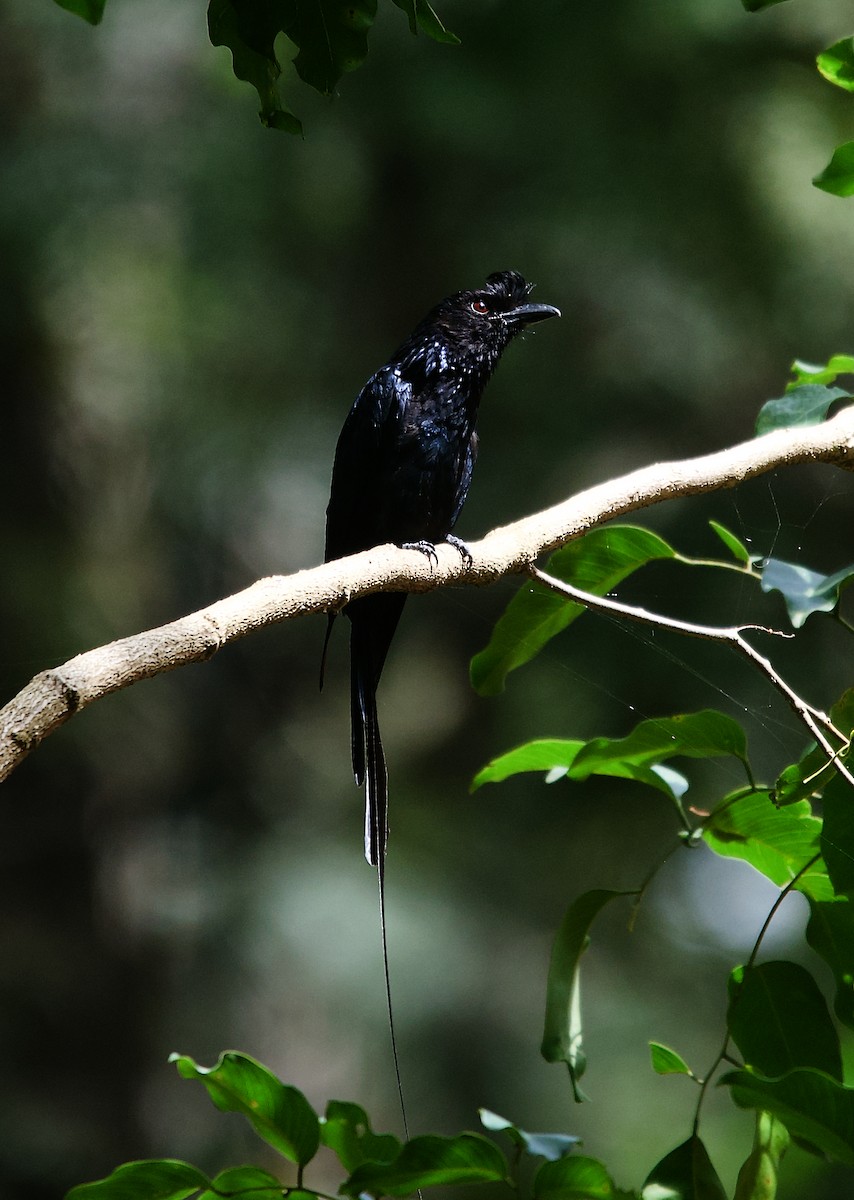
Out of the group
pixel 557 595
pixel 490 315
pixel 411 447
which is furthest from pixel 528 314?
pixel 557 595

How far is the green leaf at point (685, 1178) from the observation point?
1.12m

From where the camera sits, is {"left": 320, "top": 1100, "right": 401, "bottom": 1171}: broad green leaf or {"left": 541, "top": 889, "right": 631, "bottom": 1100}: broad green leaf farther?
{"left": 541, "top": 889, "right": 631, "bottom": 1100}: broad green leaf

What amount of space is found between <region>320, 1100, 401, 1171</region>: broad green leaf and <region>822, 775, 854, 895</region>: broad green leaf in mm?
474

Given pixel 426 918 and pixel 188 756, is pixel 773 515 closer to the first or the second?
pixel 426 918

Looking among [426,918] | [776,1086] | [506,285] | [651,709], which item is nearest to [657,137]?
[506,285]

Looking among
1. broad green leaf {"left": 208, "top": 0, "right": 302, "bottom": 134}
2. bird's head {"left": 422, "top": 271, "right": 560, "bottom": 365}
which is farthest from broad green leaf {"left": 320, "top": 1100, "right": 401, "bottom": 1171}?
bird's head {"left": 422, "top": 271, "right": 560, "bottom": 365}

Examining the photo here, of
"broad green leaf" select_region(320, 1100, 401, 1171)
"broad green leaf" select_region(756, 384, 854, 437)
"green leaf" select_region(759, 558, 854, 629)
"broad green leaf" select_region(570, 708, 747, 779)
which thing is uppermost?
"broad green leaf" select_region(756, 384, 854, 437)

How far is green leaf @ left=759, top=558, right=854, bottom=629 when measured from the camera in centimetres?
125

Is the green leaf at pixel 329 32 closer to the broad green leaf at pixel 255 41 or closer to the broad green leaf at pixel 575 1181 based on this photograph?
the broad green leaf at pixel 255 41

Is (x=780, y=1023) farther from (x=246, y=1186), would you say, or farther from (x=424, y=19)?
(x=424, y=19)

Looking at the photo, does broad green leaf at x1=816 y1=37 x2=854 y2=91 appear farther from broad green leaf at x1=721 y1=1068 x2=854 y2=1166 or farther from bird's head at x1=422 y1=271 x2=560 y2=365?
bird's head at x1=422 y1=271 x2=560 y2=365

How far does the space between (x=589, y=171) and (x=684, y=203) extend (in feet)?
1.02

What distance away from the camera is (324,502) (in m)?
4.18

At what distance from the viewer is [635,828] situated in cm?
391
